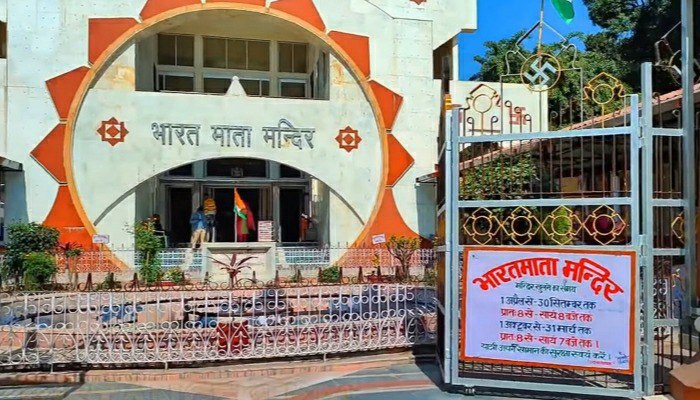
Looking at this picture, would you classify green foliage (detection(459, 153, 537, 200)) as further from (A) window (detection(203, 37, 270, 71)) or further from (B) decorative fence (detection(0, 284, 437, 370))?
(A) window (detection(203, 37, 270, 71))

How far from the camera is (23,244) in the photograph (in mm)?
15078

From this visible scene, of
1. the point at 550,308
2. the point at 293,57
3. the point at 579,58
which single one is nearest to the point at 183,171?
the point at 293,57

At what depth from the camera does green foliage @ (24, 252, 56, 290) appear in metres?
14.3

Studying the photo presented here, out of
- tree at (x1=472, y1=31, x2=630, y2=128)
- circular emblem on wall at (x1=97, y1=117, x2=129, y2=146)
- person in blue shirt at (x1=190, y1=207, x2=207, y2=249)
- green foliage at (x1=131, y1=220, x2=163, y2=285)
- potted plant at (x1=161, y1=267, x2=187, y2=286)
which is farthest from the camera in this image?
tree at (x1=472, y1=31, x2=630, y2=128)

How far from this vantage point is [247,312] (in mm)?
7695

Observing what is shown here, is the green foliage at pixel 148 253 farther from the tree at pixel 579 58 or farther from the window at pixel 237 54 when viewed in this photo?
the tree at pixel 579 58

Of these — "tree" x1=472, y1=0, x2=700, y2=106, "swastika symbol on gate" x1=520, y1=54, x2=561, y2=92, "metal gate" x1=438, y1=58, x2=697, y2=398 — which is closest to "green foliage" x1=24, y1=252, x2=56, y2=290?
"metal gate" x1=438, y1=58, x2=697, y2=398

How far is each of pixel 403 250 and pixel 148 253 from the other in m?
6.67

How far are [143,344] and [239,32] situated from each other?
16433 mm

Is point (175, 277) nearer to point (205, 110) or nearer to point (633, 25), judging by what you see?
point (205, 110)

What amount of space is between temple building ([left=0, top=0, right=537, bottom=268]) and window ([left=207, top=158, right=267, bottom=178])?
2110 mm

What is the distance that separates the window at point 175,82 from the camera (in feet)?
72.9

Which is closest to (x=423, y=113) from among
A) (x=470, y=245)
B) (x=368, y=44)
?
(x=368, y=44)

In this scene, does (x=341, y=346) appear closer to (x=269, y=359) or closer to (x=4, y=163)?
(x=269, y=359)
